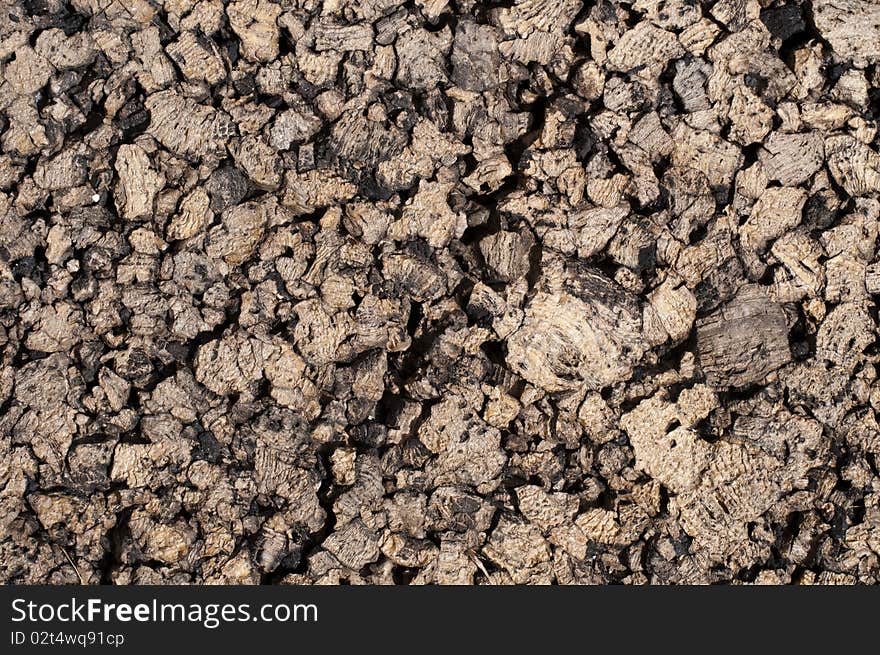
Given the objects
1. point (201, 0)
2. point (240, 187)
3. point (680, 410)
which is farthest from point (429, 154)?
point (680, 410)

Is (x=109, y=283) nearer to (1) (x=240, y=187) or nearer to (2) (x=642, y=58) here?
(1) (x=240, y=187)

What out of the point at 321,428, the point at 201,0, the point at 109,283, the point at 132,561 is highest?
the point at 201,0

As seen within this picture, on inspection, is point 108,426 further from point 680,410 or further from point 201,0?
point 680,410

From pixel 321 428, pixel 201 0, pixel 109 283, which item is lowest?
pixel 321 428

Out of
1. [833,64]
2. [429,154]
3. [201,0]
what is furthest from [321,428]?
[833,64]

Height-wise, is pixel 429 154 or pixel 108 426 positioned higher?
pixel 429 154

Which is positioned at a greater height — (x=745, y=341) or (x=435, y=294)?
(x=435, y=294)
